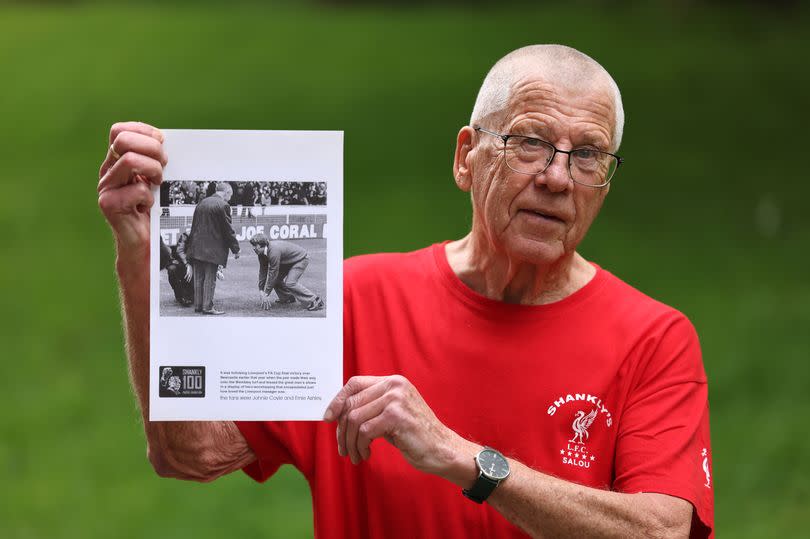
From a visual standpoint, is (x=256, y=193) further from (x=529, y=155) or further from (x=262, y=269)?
(x=529, y=155)

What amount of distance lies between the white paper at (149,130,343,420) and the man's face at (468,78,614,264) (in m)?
0.54

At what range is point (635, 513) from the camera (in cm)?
307

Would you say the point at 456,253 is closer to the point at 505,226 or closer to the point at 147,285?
the point at 505,226

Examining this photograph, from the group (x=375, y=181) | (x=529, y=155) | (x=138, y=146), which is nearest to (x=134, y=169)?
(x=138, y=146)

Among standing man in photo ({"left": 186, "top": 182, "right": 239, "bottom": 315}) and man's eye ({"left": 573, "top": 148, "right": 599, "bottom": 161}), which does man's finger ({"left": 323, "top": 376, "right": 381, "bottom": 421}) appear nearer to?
standing man in photo ({"left": 186, "top": 182, "right": 239, "bottom": 315})

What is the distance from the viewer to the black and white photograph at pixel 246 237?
3.00 metres

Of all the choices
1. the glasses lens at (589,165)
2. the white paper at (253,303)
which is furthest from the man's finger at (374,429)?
the glasses lens at (589,165)

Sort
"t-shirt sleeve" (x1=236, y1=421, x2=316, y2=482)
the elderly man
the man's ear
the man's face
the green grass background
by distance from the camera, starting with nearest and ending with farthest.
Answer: the elderly man < the man's face < "t-shirt sleeve" (x1=236, y1=421, x2=316, y2=482) < the man's ear < the green grass background

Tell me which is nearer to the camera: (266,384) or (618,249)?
(266,384)

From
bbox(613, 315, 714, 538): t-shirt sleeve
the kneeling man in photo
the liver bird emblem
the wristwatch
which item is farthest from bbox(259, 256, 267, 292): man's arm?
bbox(613, 315, 714, 538): t-shirt sleeve

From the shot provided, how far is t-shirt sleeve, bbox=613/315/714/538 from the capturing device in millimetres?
3158
